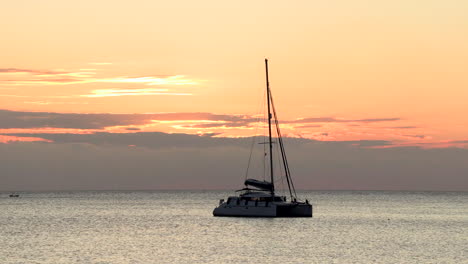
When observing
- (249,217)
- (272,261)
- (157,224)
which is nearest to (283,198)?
(249,217)

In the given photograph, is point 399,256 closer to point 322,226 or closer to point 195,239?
point 195,239

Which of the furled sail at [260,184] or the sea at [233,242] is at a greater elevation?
the furled sail at [260,184]

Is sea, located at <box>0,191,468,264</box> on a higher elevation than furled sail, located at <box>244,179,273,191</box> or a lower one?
lower

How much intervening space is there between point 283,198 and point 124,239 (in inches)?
1369

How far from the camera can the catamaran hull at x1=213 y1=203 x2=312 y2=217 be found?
4596 inches

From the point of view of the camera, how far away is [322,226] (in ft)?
393

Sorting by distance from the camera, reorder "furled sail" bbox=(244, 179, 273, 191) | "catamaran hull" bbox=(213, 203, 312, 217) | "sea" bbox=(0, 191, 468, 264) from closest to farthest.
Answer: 1. "sea" bbox=(0, 191, 468, 264)
2. "catamaran hull" bbox=(213, 203, 312, 217)
3. "furled sail" bbox=(244, 179, 273, 191)

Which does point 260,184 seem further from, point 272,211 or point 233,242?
point 233,242

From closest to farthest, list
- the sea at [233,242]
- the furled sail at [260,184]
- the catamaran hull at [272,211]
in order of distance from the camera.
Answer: the sea at [233,242]
the catamaran hull at [272,211]
the furled sail at [260,184]

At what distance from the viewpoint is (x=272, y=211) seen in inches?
4609

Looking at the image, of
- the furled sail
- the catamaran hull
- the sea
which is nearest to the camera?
the sea

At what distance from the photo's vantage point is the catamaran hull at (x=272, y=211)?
117 meters

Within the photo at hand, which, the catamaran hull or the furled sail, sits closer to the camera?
the catamaran hull

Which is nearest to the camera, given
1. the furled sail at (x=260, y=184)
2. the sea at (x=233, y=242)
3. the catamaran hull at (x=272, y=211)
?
the sea at (x=233, y=242)
